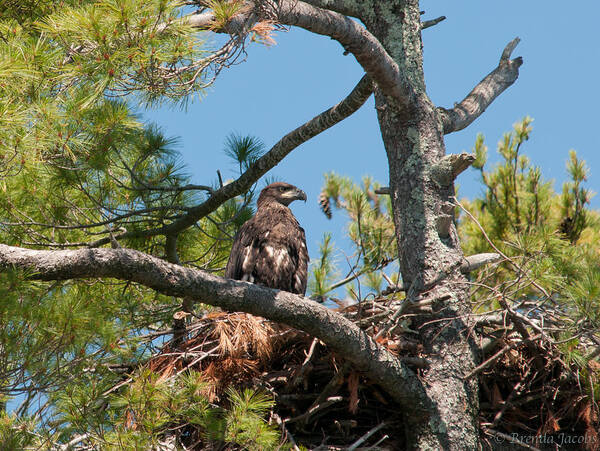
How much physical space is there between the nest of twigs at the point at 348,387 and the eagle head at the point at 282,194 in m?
2.00

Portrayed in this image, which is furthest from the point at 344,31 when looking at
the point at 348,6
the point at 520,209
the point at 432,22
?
the point at 520,209

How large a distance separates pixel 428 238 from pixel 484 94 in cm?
162

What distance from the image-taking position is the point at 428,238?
178 inches

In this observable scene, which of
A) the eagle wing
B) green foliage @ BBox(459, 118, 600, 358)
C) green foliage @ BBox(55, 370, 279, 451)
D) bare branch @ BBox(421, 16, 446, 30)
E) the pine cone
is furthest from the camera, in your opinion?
the pine cone

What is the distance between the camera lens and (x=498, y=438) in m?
4.36

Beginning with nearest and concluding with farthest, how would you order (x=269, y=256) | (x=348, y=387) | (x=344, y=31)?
(x=348, y=387) → (x=344, y=31) → (x=269, y=256)

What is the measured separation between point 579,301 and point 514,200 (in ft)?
14.6

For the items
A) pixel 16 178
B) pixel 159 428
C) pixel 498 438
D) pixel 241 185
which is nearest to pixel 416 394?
pixel 498 438

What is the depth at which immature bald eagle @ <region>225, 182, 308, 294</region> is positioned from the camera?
5.64 meters

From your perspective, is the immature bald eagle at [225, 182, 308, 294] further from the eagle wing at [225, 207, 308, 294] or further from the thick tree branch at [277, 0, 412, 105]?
the thick tree branch at [277, 0, 412, 105]

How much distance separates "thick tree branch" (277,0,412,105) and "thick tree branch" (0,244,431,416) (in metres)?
1.58

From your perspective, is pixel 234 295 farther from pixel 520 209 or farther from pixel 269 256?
pixel 520 209

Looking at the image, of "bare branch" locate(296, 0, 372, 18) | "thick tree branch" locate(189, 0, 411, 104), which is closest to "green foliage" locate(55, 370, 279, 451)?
"thick tree branch" locate(189, 0, 411, 104)

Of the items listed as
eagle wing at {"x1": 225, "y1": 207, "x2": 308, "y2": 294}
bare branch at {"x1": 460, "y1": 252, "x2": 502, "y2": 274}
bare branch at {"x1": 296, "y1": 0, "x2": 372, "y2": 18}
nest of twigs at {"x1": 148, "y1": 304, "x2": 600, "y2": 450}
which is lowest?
nest of twigs at {"x1": 148, "y1": 304, "x2": 600, "y2": 450}
